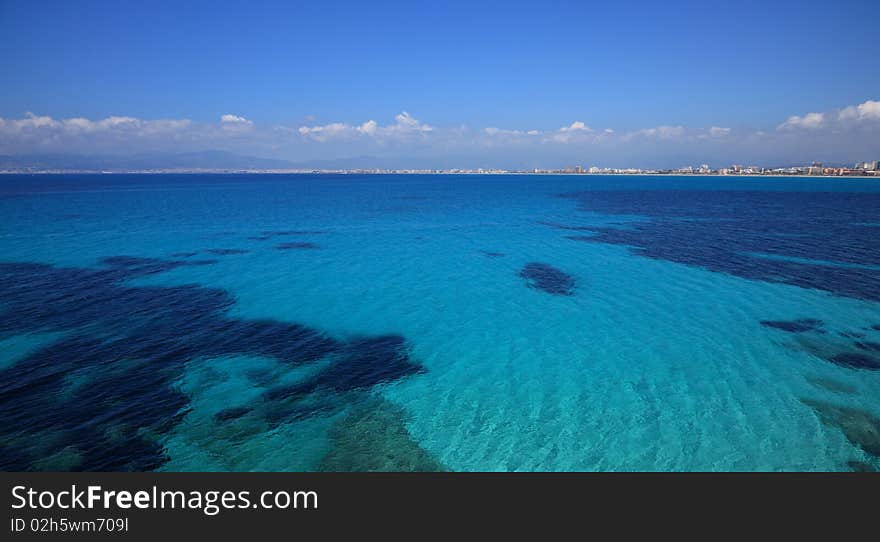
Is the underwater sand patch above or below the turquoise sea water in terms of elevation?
below

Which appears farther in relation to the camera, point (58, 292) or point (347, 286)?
point (347, 286)

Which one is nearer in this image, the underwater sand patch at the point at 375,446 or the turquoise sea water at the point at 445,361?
the underwater sand patch at the point at 375,446

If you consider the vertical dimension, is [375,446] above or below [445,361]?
below

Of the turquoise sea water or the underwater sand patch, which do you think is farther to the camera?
the turquoise sea water

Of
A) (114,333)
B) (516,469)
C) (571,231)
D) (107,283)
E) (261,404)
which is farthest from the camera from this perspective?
(571,231)

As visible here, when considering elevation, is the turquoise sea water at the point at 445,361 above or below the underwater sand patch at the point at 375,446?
above

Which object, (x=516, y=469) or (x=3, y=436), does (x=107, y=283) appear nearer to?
(x=3, y=436)

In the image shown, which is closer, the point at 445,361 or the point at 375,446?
the point at 375,446
